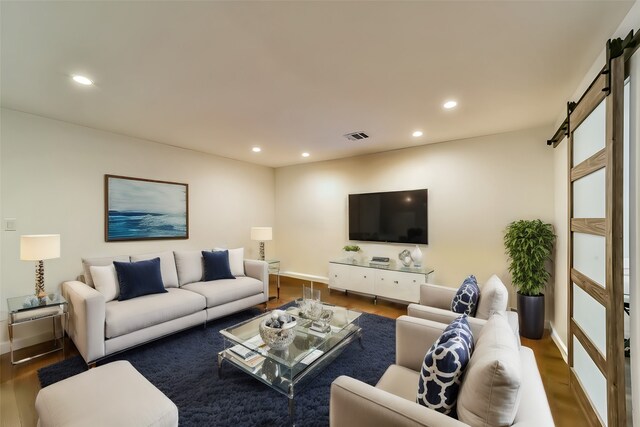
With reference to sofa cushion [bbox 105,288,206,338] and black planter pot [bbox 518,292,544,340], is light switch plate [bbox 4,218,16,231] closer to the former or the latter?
sofa cushion [bbox 105,288,206,338]

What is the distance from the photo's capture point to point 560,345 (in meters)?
2.81

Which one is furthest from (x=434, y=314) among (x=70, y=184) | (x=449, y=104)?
(x=70, y=184)

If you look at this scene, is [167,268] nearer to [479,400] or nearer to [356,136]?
[356,136]

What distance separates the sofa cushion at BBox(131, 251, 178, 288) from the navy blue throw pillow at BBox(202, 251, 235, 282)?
39 cm

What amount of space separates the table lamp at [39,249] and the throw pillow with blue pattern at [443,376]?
341 centimetres

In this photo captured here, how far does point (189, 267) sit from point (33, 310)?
150 centimetres

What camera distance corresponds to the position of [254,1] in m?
1.45

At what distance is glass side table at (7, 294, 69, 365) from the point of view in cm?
247

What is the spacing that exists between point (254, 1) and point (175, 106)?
174 centimetres

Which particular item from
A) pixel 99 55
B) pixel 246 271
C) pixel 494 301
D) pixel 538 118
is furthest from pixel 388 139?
pixel 99 55

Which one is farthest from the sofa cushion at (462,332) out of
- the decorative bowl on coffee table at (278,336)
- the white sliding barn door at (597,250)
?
the decorative bowl on coffee table at (278,336)

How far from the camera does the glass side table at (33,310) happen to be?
2.47 metres

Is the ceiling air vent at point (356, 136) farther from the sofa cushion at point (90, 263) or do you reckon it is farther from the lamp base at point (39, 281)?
the lamp base at point (39, 281)

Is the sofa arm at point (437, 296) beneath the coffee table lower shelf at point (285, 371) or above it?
above
